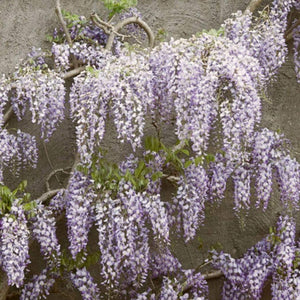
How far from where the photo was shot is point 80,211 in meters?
3.31

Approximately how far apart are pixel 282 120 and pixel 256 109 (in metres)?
0.67

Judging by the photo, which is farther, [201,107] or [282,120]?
[282,120]

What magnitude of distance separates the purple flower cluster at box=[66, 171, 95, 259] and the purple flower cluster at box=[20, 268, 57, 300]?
315 mm

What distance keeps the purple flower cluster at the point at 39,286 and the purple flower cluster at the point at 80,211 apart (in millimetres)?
315

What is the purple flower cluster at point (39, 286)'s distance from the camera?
3.57 meters

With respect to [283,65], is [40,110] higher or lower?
lower

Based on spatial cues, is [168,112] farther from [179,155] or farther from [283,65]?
[283,65]

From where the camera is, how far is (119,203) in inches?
128

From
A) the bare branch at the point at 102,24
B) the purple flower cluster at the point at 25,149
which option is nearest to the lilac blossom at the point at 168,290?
the purple flower cluster at the point at 25,149

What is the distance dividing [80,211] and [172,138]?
90 cm

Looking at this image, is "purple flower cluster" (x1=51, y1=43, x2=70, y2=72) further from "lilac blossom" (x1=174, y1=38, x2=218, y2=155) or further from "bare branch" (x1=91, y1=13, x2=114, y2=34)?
"lilac blossom" (x1=174, y1=38, x2=218, y2=155)

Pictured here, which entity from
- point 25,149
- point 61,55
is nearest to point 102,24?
point 61,55

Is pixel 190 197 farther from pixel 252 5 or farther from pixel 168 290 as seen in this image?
pixel 252 5

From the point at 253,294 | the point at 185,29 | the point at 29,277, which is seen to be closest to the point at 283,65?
the point at 185,29
